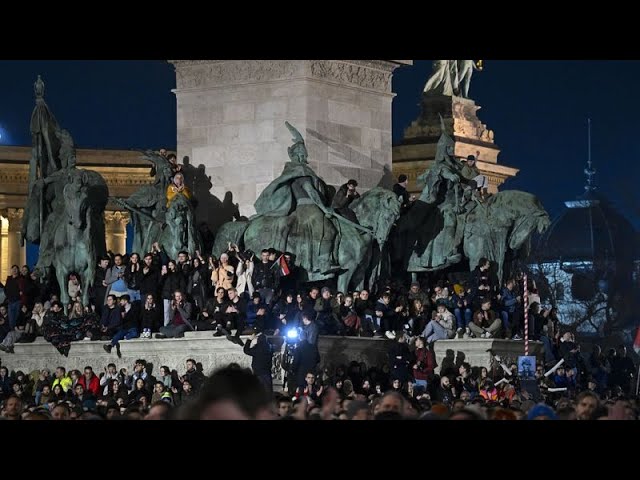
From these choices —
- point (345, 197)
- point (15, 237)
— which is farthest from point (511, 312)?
point (15, 237)

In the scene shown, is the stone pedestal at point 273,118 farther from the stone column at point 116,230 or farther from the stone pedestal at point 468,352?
the stone column at point 116,230

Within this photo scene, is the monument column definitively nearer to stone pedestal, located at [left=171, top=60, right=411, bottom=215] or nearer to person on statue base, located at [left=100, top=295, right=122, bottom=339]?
stone pedestal, located at [left=171, top=60, right=411, bottom=215]

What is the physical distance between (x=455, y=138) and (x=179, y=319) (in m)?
38.8

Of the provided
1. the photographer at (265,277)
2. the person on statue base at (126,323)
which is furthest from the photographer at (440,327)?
the person on statue base at (126,323)

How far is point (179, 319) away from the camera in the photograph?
3744 cm

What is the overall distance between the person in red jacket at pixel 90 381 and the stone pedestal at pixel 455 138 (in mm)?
38986

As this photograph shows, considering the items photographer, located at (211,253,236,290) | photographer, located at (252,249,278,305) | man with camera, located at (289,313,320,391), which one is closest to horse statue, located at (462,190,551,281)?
photographer, located at (252,249,278,305)

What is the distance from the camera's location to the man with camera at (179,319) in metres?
37.2

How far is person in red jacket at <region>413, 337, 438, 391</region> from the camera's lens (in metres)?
37.2

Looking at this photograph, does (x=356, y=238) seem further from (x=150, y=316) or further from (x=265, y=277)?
(x=150, y=316)
